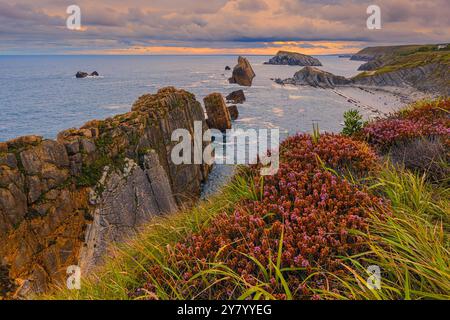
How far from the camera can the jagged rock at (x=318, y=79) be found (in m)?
136

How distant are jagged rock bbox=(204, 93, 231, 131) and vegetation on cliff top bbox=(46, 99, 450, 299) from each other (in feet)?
162

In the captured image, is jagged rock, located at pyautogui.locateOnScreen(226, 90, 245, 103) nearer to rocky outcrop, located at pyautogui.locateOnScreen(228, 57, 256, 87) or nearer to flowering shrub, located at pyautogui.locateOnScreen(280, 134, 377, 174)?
rocky outcrop, located at pyautogui.locateOnScreen(228, 57, 256, 87)

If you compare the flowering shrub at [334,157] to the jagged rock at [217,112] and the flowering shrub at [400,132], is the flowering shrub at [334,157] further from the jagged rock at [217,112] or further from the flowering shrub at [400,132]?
the jagged rock at [217,112]

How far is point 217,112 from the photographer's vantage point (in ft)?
184

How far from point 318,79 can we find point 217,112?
9917 cm

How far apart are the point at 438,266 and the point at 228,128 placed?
2222 inches

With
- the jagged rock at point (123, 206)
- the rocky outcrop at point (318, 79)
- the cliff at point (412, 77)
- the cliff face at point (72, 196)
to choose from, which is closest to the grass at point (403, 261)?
the cliff face at point (72, 196)

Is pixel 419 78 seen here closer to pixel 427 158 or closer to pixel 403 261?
pixel 427 158

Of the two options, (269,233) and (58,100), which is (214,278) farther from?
(58,100)

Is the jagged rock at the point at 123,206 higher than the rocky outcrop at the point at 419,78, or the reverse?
the rocky outcrop at the point at 419,78

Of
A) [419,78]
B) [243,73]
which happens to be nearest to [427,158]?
[419,78]

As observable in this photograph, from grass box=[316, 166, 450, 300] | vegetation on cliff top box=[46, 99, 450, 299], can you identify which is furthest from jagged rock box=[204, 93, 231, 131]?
grass box=[316, 166, 450, 300]

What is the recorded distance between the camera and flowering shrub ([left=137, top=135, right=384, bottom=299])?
11.5 feet

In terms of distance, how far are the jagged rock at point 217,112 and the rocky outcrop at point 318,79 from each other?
90.7 meters
